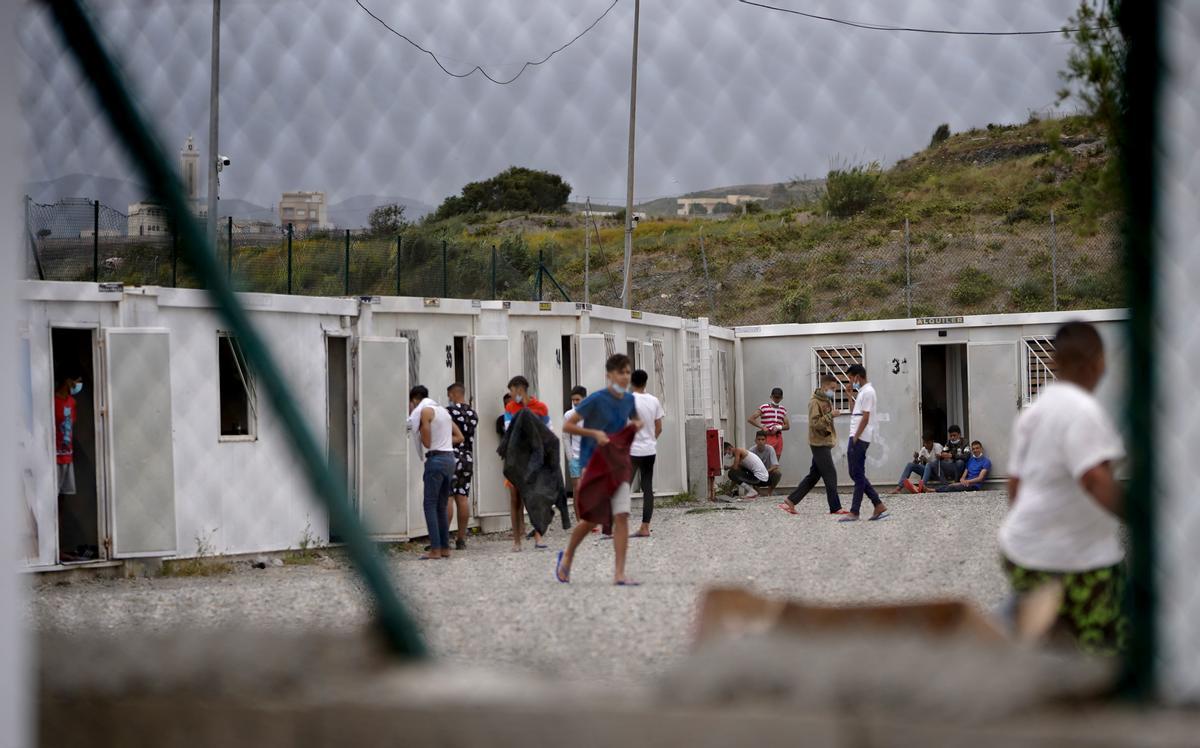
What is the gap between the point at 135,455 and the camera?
31.7ft

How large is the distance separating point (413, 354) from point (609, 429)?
4.72 m

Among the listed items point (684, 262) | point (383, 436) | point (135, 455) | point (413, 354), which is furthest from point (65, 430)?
point (684, 262)

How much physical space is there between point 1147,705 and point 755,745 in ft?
2.09

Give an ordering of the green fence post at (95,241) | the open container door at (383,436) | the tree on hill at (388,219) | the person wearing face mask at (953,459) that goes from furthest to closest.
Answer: the person wearing face mask at (953,459) → the open container door at (383,436) → the green fence post at (95,241) → the tree on hill at (388,219)

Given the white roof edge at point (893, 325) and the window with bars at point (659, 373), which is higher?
the white roof edge at point (893, 325)

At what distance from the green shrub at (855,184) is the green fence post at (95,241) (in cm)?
210

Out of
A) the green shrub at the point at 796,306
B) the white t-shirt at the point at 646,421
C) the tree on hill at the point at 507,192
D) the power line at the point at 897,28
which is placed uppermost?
the green shrub at the point at 796,306

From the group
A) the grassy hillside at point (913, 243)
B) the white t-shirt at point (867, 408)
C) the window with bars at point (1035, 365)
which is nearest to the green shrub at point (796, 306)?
the grassy hillside at point (913, 243)

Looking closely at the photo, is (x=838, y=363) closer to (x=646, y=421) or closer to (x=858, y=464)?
(x=858, y=464)

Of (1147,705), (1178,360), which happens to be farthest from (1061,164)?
(1147,705)

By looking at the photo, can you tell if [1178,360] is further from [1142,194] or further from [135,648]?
[135,648]

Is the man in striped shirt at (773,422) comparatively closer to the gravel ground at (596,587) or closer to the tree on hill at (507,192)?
the gravel ground at (596,587)

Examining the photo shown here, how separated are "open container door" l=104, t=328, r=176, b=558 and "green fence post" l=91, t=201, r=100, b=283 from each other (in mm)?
651

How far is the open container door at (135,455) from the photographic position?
916cm
